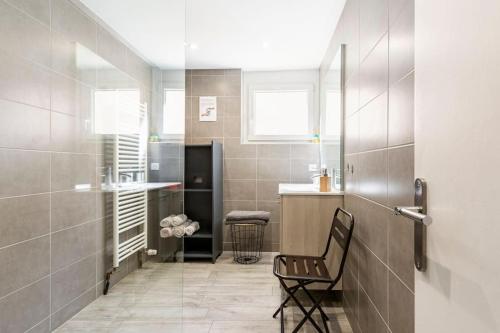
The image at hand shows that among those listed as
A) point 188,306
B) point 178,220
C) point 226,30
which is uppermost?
point 226,30

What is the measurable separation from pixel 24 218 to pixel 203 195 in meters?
2.17

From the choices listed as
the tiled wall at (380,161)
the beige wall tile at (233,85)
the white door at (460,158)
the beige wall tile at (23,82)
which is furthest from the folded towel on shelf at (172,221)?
the beige wall tile at (233,85)

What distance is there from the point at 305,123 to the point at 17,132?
3046 mm

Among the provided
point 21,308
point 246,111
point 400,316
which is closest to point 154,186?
point 21,308

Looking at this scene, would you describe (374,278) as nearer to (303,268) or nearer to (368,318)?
(368,318)

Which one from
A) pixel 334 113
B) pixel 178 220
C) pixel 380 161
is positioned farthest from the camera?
pixel 334 113

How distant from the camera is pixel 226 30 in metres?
2.72

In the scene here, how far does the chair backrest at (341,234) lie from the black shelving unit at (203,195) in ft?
5.45

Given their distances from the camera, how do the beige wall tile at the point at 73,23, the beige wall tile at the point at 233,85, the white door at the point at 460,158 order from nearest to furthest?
the white door at the point at 460,158 → the beige wall tile at the point at 73,23 → the beige wall tile at the point at 233,85

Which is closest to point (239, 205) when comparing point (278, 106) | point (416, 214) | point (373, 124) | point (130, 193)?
point (278, 106)

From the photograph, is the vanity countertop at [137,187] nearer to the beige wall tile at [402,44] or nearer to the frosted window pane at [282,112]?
the beige wall tile at [402,44]

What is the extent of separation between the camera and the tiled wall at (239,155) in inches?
146

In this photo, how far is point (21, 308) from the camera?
58.7 inches

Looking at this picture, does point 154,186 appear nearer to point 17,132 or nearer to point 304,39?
point 17,132
